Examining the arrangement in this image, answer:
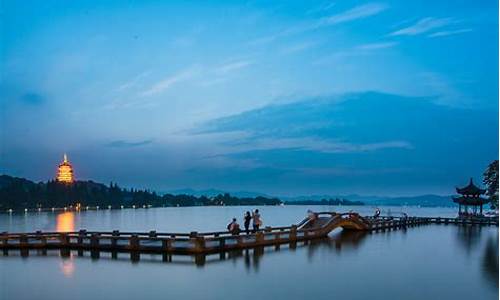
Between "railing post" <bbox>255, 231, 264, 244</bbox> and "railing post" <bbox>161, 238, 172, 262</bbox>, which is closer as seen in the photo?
"railing post" <bbox>161, 238, 172, 262</bbox>

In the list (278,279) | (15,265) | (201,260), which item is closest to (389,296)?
(278,279)

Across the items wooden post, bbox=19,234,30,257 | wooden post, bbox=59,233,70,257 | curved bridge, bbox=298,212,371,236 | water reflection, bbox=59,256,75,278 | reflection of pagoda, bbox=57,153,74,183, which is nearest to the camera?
Answer: water reflection, bbox=59,256,75,278

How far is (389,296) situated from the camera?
15188 millimetres

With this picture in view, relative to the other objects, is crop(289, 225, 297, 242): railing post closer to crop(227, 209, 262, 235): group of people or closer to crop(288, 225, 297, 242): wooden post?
crop(288, 225, 297, 242): wooden post

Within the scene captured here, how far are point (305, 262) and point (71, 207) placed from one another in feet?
615

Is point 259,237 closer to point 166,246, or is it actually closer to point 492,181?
point 166,246

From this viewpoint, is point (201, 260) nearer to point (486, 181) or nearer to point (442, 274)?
point (442, 274)

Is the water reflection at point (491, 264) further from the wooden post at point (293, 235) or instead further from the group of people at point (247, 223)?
the group of people at point (247, 223)

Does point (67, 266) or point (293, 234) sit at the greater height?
point (67, 266)

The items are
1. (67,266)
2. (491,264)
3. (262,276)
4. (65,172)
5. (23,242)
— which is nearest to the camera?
(262,276)

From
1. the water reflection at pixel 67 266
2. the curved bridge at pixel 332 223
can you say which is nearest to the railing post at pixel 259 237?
the curved bridge at pixel 332 223

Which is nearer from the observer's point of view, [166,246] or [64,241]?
[166,246]

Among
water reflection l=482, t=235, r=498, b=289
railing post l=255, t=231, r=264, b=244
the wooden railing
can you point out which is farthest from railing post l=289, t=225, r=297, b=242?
water reflection l=482, t=235, r=498, b=289

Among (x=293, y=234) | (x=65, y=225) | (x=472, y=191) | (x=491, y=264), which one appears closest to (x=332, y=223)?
(x=293, y=234)
